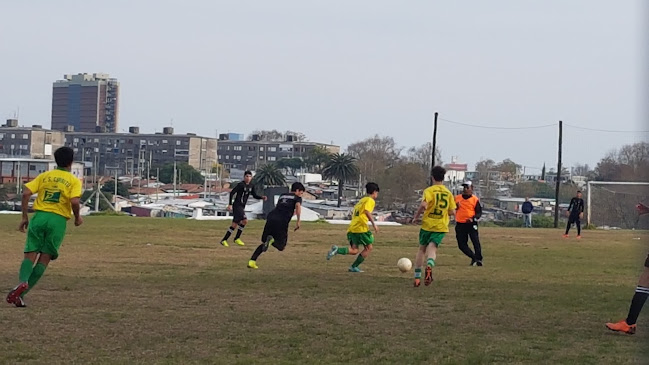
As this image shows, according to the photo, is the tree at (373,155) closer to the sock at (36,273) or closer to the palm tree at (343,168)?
the palm tree at (343,168)

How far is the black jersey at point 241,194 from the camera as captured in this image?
2236 centimetres

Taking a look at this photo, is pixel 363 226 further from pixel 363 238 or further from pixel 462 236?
pixel 462 236

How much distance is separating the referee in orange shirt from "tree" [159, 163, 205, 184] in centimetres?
10961

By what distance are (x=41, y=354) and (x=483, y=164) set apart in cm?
9848

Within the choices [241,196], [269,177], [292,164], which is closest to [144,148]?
[292,164]

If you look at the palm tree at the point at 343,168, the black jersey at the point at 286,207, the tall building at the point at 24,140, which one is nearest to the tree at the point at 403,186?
the palm tree at the point at 343,168

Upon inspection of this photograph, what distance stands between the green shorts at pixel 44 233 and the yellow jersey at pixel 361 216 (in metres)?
6.68

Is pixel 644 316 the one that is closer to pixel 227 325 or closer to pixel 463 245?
pixel 227 325

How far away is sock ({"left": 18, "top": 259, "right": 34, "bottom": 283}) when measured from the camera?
1074cm

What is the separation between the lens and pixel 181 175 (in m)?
128

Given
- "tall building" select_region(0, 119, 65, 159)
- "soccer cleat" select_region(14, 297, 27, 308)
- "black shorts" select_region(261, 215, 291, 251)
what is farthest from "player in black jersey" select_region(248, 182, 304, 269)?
"tall building" select_region(0, 119, 65, 159)

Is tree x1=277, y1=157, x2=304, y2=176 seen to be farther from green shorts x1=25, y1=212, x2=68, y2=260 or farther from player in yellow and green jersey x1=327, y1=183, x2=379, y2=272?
green shorts x1=25, y1=212, x2=68, y2=260

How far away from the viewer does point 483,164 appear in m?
104

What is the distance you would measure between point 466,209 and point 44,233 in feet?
33.1
